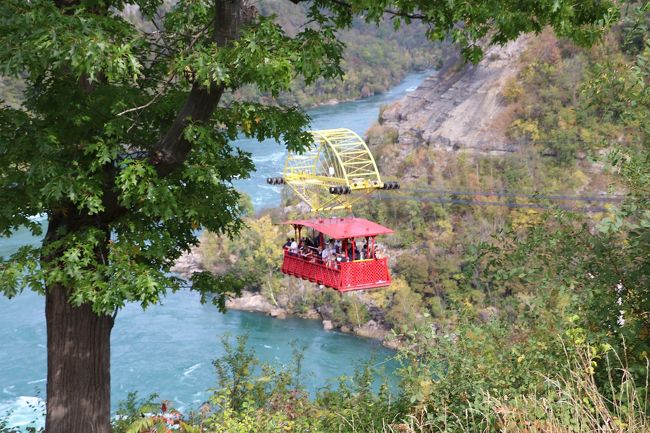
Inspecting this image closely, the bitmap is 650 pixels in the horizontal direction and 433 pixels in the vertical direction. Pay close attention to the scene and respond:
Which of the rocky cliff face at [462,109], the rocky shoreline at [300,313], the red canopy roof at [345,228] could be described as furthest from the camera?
the rocky cliff face at [462,109]

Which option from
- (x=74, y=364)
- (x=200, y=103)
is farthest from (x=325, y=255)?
(x=200, y=103)

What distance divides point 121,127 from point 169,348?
23609 millimetres

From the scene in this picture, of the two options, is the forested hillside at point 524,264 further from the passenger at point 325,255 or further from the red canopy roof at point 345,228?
the passenger at point 325,255

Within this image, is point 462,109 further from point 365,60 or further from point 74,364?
point 74,364

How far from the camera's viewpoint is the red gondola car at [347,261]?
10.1 meters

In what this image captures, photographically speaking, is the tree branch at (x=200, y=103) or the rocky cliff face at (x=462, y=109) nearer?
the tree branch at (x=200, y=103)

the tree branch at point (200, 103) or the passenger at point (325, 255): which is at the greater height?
the tree branch at point (200, 103)

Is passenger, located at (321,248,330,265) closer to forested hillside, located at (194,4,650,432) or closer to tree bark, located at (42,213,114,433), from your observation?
forested hillside, located at (194,4,650,432)

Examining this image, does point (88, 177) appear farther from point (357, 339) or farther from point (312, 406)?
point (357, 339)

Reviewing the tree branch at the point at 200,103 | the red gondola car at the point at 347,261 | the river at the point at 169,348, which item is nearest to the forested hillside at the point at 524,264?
the red gondola car at the point at 347,261

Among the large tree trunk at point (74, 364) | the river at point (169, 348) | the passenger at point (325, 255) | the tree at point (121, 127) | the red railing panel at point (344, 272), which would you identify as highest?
the tree at point (121, 127)

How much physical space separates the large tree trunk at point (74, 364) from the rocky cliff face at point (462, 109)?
43084 mm

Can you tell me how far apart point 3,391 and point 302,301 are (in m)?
17.6

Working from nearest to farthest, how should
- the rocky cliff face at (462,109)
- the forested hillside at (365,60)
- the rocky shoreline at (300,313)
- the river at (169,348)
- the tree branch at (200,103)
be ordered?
the tree branch at (200,103) → the river at (169,348) → the rocky shoreline at (300,313) → the rocky cliff face at (462,109) → the forested hillside at (365,60)
